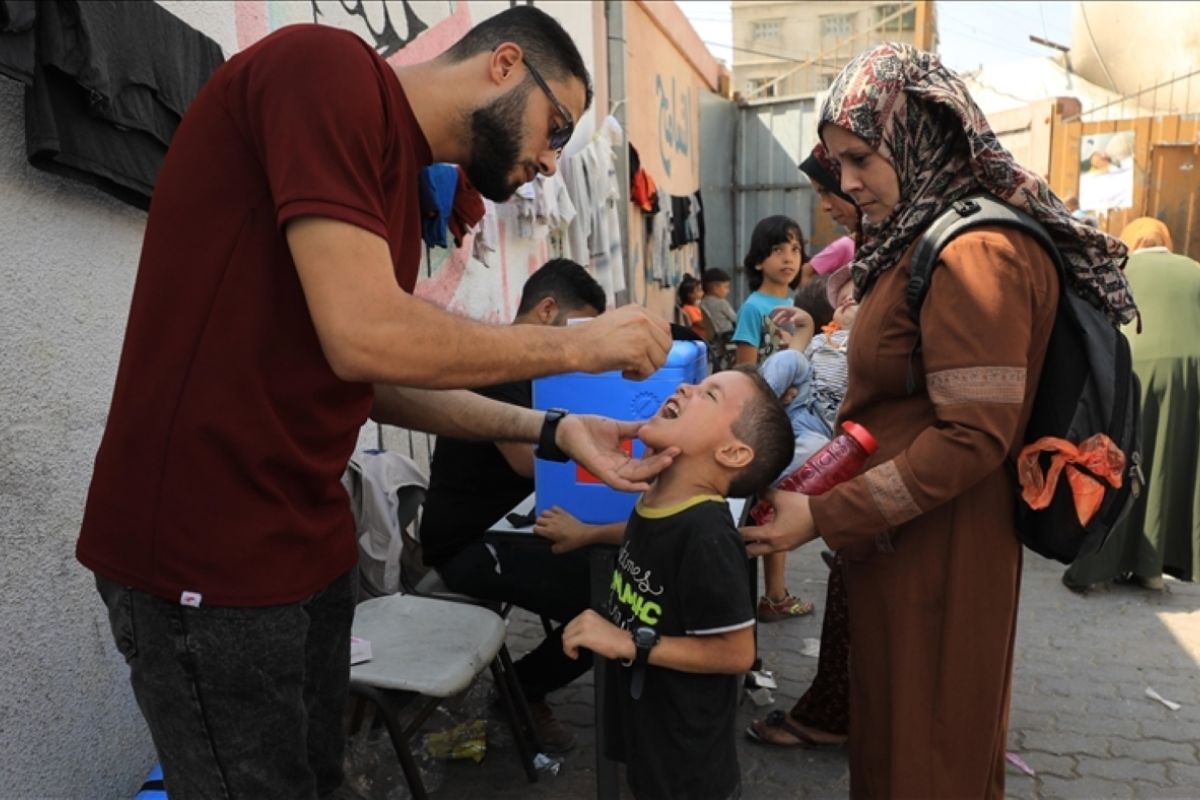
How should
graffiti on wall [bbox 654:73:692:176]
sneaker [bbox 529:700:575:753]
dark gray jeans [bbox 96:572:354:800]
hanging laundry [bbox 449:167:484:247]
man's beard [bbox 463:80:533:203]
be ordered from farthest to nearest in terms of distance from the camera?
graffiti on wall [bbox 654:73:692:176], sneaker [bbox 529:700:575:753], hanging laundry [bbox 449:167:484:247], man's beard [bbox 463:80:533:203], dark gray jeans [bbox 96:572:354:800]

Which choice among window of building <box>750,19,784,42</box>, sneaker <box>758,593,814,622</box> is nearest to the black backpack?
sneaker <box>758,593,814,622</box>

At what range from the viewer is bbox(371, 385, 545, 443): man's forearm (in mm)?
2033

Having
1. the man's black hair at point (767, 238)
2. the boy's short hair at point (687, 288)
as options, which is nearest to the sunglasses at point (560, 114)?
the man's black hair at point (767, 238)

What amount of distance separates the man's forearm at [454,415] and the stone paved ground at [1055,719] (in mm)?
1394

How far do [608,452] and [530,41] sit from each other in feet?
2.93

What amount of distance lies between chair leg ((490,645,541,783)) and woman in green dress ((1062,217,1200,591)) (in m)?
3.19

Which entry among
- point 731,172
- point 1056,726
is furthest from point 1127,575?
point 731,172

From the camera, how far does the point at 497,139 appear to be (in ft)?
5.67

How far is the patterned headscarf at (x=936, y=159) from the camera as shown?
6.08 feet

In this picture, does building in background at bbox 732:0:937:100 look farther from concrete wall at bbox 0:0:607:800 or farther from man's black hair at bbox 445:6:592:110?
A: man's black hair at bbox 445:6:592:110

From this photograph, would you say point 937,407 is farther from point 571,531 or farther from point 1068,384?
point 571,531

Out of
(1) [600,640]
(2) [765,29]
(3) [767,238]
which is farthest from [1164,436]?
(2) [765,29]

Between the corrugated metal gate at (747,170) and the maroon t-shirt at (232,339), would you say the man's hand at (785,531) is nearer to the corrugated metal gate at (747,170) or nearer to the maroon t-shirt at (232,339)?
the maroon t-shirt at (232,339)

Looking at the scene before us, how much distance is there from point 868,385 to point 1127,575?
3828mm
